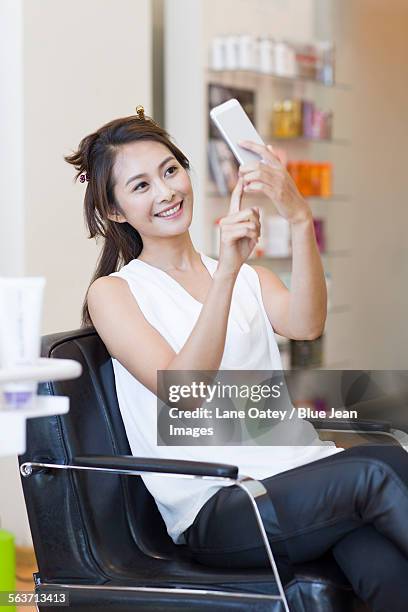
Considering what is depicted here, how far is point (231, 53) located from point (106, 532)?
2765 mm

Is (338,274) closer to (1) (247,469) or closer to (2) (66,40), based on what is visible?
(2) (66,40)

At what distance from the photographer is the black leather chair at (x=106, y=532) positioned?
5.64ft

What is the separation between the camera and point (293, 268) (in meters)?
2.00

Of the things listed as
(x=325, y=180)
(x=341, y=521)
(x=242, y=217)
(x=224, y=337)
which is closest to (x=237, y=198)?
(x=242, y=217)

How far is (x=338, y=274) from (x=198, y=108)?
1499mm

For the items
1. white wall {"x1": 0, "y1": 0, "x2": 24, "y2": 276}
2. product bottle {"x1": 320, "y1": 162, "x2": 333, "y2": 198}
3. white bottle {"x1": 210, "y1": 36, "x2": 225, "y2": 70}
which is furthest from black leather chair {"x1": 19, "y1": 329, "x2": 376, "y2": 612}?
product bottle {"x1": 320, "y1": 162, "x2": 333, "y2": 198}

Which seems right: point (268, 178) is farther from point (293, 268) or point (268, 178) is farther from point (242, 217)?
point (293, 268)

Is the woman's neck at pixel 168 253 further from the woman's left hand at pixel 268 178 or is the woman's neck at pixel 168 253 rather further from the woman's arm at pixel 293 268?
the woman's left hand at pixel 268 178

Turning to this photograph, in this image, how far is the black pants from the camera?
5.47 feet

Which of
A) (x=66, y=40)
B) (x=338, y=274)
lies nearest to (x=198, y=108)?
(x=66, y=40)

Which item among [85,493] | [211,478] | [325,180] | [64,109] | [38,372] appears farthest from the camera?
[325,180]

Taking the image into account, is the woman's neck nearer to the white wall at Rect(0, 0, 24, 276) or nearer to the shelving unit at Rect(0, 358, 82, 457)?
the shelving unit at Rect(0, 358, 82, 457)

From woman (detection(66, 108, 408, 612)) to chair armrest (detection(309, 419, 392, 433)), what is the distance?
0.11 m

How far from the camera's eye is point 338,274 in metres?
5.29
